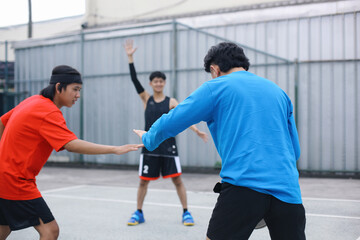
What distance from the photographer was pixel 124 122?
1304 centimetres

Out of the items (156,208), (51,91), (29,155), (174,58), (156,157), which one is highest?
(174,58)

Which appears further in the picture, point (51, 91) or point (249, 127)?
point (51, 91)

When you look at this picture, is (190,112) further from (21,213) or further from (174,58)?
(174,58)

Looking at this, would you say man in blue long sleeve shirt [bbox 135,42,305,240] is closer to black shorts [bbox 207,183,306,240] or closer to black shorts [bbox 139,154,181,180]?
black shorts [bbox 207,183,306,240]

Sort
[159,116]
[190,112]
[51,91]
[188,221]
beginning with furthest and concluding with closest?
1. [159,116]
2. [188,221]
3. [51,91]
4. [190,112]

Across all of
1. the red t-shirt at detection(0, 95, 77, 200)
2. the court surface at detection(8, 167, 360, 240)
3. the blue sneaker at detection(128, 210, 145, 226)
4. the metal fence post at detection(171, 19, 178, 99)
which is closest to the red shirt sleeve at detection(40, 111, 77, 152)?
the red t-shirt at detection(0, 95, 77, 200)

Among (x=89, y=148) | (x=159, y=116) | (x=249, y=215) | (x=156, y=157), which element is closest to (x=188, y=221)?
(x=156, y=157)

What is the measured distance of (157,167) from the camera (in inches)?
229

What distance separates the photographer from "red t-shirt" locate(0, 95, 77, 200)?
122 inches

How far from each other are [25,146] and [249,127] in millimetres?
1727

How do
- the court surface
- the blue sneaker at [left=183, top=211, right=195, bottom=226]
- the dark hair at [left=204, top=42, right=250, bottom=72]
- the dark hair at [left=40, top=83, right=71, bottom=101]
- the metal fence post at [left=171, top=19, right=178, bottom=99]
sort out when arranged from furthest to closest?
the metal fence post at [left=171, top=19, right=178, bottom=99] < the blue sneaker at [left=183, top=211, right=195, bottom=226] < the court surface < the dark hair at [left=40, top=83, right=71, bottom=101] < the dark hair at [left=204, top=42, right=250, bottom=72]

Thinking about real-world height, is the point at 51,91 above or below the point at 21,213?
above

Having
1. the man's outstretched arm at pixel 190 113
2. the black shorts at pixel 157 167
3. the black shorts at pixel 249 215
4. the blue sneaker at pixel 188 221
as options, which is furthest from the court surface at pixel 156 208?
the man's outstretched arm at pixel 190 113

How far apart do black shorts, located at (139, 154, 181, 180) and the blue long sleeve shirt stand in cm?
323
